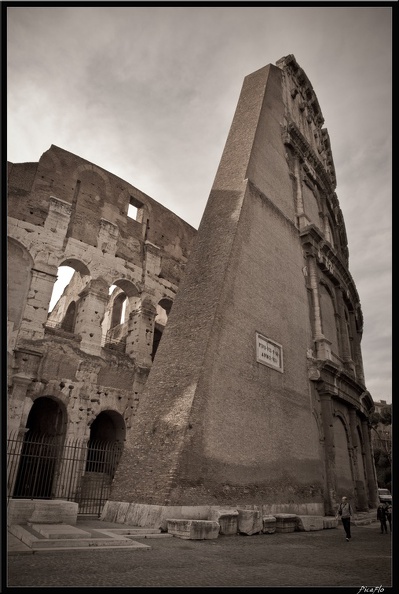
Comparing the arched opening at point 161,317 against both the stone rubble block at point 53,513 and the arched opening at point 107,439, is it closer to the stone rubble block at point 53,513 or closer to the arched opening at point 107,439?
the arched opening at point 107,439

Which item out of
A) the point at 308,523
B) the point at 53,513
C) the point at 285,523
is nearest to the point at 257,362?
the point at 285,523

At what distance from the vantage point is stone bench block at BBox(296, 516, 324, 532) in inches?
319

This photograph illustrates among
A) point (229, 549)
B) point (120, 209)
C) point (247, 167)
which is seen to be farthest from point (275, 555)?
point (120, 209)

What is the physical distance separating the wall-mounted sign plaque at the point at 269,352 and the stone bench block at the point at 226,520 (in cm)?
366

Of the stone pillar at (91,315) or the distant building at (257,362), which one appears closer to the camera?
the distant building at (257,362)

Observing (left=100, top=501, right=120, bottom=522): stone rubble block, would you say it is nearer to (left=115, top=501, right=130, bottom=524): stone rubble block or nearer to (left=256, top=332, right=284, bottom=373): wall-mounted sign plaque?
(left=115, top=501, right=130, bottom=524): stone rubble block

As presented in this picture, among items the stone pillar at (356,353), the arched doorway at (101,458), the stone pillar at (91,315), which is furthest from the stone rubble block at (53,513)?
the stone pillar at (356,353)

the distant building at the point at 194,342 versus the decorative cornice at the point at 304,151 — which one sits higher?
the decorative cornice at the point at 304,151

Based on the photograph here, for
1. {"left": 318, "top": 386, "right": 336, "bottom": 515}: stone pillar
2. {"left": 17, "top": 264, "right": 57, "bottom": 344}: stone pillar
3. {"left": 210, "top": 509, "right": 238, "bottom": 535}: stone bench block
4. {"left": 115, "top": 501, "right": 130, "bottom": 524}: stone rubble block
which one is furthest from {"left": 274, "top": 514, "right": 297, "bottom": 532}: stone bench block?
{"left": 17, "top": 264, "right": 57, "bottom": 344}: stone pillar

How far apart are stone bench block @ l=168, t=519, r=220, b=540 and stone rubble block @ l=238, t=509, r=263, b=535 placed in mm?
819

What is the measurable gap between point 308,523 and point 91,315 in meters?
8.48

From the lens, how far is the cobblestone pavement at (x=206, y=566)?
3396mm

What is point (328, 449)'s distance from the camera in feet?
37.4

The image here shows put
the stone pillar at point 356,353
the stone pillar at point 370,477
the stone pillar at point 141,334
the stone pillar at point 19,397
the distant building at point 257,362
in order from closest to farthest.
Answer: the distant building at point 257,362 < the stone pillar at point 19,397 < the stone pillar at point 141,334 < the stone pillar at point 370,477 < the stone pillar at point 356,353
